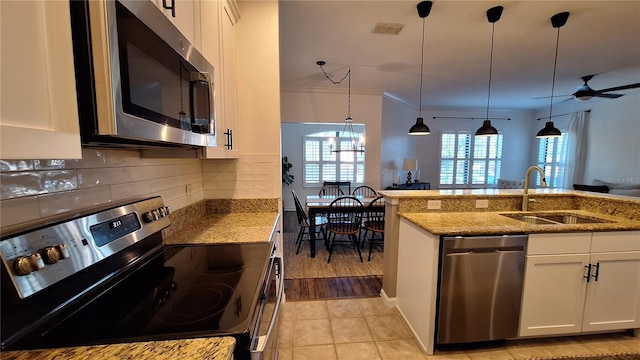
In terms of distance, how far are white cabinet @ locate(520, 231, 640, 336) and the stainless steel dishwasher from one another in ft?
0.36

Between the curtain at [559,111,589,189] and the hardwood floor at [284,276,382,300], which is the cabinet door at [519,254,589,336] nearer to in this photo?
the hardwood floor at [284,276,382,300]

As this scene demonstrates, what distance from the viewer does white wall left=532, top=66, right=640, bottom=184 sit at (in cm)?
476

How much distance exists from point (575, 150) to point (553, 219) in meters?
5.36

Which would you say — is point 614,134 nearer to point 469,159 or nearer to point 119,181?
point 469,159

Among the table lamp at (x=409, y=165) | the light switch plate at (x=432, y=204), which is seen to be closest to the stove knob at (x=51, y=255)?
the light switch plate at (x=432, y=204)

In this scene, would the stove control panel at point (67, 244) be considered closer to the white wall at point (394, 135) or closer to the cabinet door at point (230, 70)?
the cabinet door at point (230, 70)

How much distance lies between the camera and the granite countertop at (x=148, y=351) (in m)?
0.60

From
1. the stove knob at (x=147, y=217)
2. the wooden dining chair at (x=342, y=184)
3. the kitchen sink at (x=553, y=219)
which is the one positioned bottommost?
the wooden dining chair at (x=342, y=184)

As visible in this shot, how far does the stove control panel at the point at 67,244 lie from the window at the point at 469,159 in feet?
24.2

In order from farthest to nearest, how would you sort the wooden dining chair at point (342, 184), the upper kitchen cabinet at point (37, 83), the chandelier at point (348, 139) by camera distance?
the wooden dining chair at point (342, 184)
the chandelier at point (348, 139)
the upper kitchen cabinet at point (37, 83)

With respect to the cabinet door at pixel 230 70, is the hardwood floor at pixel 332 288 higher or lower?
lower

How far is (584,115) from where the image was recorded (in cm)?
570

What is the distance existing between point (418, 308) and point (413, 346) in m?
0.26

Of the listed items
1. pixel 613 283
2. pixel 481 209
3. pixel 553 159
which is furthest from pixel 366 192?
pixel 553 159
